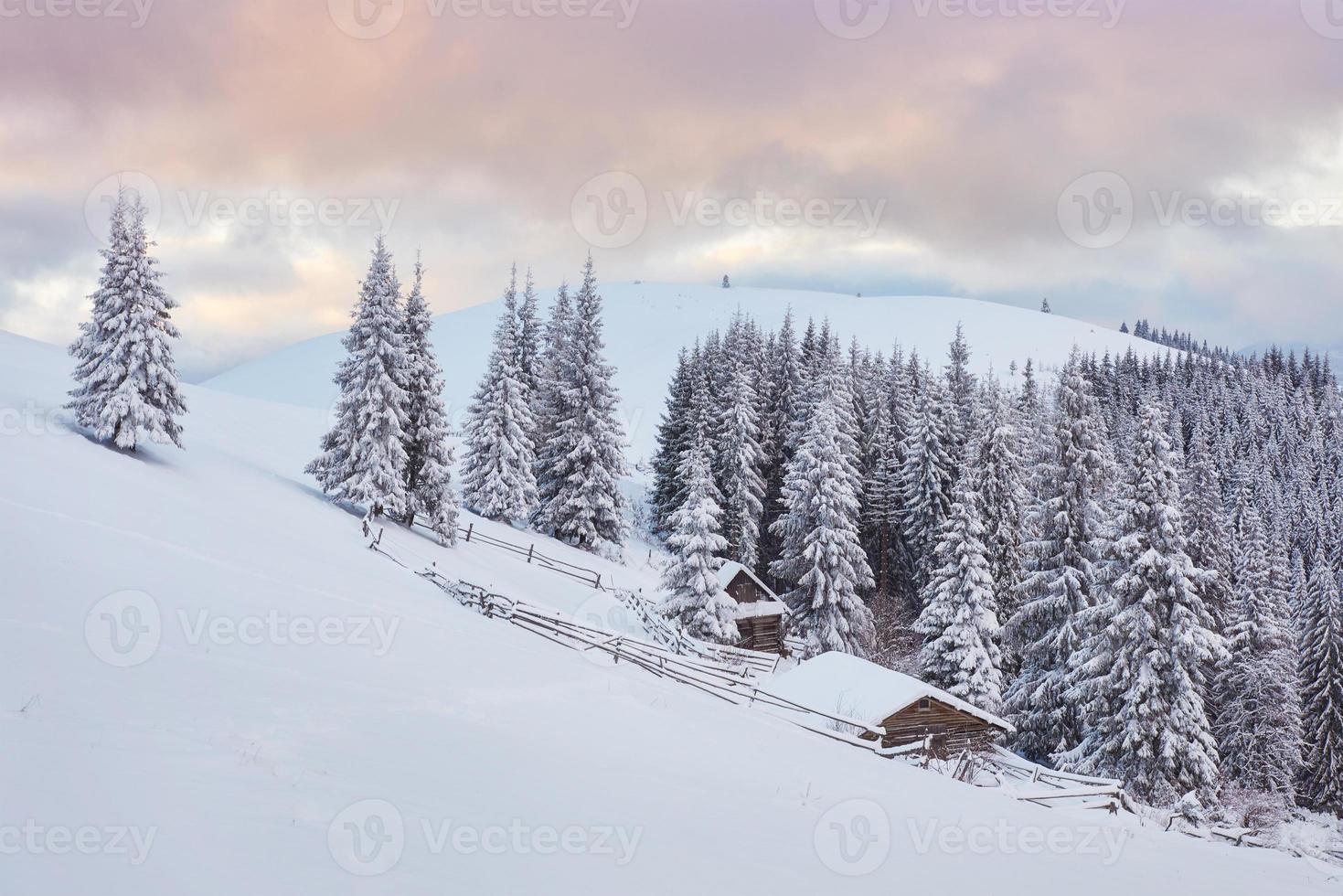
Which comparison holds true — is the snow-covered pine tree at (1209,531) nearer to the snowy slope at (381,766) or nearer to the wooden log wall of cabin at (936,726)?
Answer: the wooden log wall of cabin at (936,726)

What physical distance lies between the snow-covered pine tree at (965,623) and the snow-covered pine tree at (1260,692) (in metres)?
14.3

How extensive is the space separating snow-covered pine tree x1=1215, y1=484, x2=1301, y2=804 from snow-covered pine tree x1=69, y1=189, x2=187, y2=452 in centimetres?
4891

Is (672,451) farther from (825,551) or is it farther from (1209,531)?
(1209,531)

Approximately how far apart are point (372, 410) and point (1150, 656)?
3087 cm

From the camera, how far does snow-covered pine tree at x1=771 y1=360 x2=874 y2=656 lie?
43.5 meters

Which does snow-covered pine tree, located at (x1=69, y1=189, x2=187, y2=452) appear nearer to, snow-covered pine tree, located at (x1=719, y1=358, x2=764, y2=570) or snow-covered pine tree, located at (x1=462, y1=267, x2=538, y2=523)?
snow-covered pine tree, located at (x1=462, y1=267, x2=538, y2=523)

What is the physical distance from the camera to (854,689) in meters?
28.5

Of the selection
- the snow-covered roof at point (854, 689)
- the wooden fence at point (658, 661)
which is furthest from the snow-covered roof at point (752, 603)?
the wooden fence at point (658, 661)

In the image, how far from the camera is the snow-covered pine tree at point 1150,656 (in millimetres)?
30781

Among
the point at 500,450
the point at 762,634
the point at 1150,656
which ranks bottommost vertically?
the point at 762,634

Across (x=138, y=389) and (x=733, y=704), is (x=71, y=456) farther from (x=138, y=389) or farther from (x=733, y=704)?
(x=733, y=704)

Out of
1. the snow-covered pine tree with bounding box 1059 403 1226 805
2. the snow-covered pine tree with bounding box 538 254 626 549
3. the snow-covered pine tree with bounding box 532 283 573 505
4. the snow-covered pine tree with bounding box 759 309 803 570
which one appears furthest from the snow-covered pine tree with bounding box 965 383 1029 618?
the snow-covered pine tree with bounding box 532 283 573 505

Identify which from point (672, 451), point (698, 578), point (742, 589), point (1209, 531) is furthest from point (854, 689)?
point (672, 451)

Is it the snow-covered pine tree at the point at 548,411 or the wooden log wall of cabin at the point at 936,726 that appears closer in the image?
the wooden log wall of cabin at the point at 936,726
